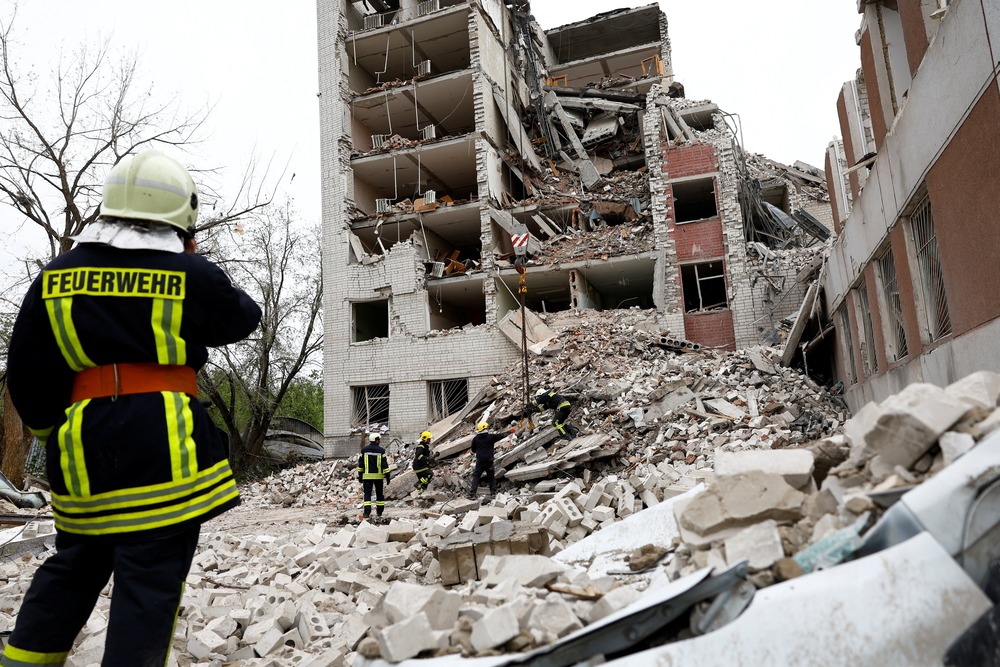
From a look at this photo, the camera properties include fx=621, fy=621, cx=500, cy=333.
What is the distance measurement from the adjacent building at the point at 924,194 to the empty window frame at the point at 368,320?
14.9 m

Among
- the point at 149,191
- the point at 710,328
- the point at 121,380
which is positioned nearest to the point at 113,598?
the point at 121,380

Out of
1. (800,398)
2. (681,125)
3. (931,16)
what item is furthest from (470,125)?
(931,16)

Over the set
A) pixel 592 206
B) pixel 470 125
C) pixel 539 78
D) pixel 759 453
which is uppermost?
pixel 539 78

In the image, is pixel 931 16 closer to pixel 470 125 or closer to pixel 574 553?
pixel 574 553

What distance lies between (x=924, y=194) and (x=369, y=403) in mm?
16639

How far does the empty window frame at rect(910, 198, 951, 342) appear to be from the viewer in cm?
595

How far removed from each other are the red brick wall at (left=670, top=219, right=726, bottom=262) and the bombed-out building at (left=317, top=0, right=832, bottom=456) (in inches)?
1.7

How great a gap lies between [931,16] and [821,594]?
539cm

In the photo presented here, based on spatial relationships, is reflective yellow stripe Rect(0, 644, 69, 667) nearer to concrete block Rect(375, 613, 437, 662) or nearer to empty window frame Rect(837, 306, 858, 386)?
concrete block Rect(375, 613, 437, 662)

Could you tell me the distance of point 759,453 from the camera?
2428 millimetres

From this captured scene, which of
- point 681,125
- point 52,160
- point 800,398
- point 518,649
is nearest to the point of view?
point 518,649

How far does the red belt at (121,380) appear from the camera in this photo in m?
2.03

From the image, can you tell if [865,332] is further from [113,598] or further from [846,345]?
[113,598]

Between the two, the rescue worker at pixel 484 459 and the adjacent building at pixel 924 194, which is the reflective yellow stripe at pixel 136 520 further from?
the rescue worker at pixel 484 459
